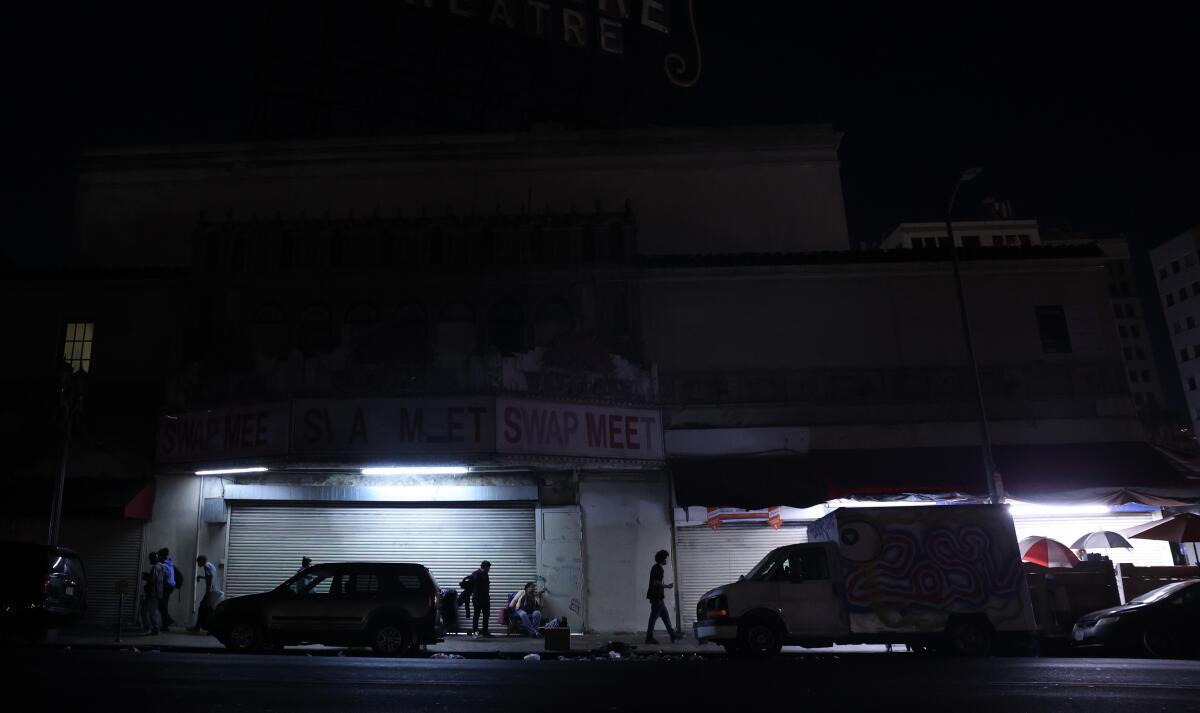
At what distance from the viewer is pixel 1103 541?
728 inches

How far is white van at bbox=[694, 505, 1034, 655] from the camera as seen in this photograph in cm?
1477

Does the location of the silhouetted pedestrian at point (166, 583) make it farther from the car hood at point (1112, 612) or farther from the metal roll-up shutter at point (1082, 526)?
the metal roll-up shutter at point (1082, 526)

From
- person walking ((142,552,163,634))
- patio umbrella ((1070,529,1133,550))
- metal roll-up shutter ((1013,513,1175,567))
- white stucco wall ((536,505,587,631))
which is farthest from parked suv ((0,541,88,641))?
patio umbrella ((1070,529,1133,550))

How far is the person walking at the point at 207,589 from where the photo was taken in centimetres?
1716

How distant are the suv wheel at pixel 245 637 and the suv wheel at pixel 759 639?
29.2ft

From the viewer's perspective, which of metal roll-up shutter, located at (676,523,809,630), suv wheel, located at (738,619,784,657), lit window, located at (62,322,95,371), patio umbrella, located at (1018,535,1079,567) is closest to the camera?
suv wheel, located at (738,619,784,657)

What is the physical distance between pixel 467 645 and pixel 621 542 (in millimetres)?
4345

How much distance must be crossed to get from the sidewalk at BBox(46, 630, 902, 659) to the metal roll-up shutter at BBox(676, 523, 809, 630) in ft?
5.70

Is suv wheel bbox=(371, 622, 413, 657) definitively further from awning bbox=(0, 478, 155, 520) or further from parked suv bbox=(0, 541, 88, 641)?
awning bbox=(0, 478, 155, 520)

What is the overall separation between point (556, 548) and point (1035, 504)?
11.4 m

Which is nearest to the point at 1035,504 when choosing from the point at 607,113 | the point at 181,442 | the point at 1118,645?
the point at 1118,645

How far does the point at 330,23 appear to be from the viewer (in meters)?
25.1

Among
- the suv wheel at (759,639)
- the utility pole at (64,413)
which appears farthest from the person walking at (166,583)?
the suv wheel at (759,639)

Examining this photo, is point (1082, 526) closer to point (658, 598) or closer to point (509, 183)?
point (658, 598)
